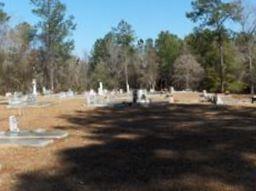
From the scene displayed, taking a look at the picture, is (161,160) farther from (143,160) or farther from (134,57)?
(134,57)

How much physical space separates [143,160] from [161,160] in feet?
1.18

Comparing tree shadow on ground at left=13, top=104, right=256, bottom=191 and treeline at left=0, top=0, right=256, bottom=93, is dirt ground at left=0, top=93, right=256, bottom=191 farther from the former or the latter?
treeline at left=0, top=0, right=256, bottom=93

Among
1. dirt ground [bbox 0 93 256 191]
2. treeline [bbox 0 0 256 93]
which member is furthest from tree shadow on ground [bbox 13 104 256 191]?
treeline [bbox 0 0 256 93]

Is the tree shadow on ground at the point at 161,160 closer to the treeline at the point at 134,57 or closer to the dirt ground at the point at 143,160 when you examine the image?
the dirt ground at the point at 143,160

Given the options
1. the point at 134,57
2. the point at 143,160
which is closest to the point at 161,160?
the point at 143,160

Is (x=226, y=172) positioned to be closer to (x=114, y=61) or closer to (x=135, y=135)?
Result: (x=135, y=135)

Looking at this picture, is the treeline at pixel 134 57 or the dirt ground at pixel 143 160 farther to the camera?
the treeline at pixel 134 57

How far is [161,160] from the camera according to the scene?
11172 millimetres

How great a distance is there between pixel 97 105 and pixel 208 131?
15.1 m

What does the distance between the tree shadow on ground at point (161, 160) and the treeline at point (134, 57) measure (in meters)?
43.5

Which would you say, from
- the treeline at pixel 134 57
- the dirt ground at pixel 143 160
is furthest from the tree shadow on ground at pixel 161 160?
the treeline at pixel 134 57

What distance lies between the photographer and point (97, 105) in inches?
1156

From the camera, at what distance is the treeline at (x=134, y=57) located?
6104 centimetres

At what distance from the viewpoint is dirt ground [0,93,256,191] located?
954cm
